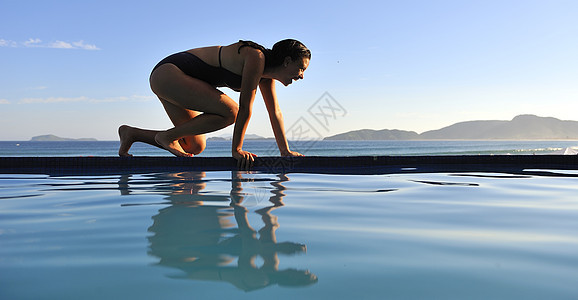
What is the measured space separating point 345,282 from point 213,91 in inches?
117

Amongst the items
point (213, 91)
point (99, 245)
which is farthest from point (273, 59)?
point (99, 245)

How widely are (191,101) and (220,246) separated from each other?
2.65 metres

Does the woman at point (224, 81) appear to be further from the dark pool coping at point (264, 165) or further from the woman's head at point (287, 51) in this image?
the dark pool coping at point (264, 165)

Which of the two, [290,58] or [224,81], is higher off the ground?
[290,58]

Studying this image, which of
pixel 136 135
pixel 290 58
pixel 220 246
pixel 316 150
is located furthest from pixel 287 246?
pixel 316 150

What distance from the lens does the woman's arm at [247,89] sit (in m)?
3.43

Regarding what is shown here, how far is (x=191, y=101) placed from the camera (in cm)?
376

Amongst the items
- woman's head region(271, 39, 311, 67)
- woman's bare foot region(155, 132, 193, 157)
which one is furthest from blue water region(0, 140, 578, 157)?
woman's head region(271, 39, 311, 67)

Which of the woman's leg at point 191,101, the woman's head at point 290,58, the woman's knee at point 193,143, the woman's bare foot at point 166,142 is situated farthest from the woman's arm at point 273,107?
the woman's bare foot at point 166,142

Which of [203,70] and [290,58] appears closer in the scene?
[290,58]

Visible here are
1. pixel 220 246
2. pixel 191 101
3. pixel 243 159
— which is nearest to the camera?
pixel 220 246

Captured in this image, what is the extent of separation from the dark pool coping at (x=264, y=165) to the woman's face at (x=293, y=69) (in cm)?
75

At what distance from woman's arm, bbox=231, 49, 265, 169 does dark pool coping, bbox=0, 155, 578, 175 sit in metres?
0.42

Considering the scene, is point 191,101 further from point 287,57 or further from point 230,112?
point 287,57
